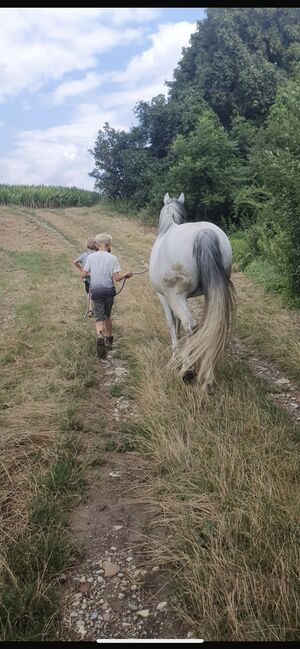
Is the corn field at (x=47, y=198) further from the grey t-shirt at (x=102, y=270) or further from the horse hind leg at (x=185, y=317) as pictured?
the horse hind leg at (x=185, y=317)

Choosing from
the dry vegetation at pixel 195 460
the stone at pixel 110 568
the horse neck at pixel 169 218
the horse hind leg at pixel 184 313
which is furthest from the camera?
the horse neck at pixel 169 218

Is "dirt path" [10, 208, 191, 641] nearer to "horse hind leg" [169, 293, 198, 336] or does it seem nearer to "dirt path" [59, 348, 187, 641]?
"dirt path" [59, 348, 187, 641]

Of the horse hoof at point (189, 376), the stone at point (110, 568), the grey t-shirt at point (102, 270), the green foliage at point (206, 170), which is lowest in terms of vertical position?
the stone at point (110, 568)

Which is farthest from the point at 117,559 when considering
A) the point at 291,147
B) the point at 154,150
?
the point at 154,150

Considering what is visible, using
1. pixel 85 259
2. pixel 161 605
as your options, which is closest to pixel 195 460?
pixel 161 605

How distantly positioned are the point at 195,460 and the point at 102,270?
367 cm

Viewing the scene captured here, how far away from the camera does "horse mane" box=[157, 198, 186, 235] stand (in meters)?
5.87

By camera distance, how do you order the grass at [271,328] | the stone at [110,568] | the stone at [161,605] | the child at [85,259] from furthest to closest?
the child at [85,259] → the grass at [271,328] → the stone at [110,568] → the stone at [161,605]

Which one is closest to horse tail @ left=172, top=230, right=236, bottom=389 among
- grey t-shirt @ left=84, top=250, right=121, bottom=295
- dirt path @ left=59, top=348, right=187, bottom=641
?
dirt path @ left=59, top=348, right=187, bottom=641

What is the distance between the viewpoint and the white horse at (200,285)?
4352mm

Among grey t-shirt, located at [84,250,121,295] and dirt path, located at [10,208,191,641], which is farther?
grey t-shirt, located at [84,250,121,295]

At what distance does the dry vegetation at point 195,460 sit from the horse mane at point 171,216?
1.58 m

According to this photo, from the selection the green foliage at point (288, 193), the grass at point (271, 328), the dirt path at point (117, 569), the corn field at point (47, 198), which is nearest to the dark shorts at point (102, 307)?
the grass at point (271, 328)

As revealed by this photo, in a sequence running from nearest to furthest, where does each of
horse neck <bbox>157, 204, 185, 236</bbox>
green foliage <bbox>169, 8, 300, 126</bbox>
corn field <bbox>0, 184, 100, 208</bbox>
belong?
horse neck <bbox>157, 204, 185, 236</bbox> → green foliage <bbox>169, 8, 300, 126</bbox> → corn field <bbox>0, 184, 100, 208</bbox>
